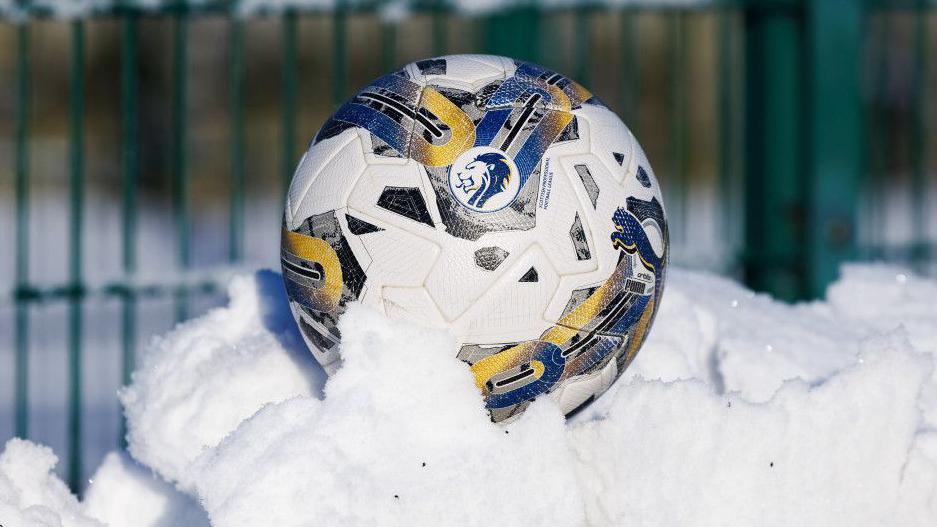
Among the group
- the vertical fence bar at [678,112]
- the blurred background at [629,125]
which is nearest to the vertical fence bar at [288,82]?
the blurred background at [629,125]

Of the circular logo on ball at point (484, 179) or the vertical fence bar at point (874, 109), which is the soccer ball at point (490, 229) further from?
the vertical fence bar at point (874, 109)

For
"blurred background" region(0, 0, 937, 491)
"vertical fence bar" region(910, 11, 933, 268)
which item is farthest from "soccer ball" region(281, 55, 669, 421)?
"vertical fence bar" region(910, 11, 933, 268)

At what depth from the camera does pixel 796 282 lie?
507cm

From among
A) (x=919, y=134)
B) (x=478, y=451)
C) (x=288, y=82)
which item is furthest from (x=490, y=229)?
(x=919, y=134)

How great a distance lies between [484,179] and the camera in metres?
2.36

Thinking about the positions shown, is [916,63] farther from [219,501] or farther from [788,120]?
[219,501]

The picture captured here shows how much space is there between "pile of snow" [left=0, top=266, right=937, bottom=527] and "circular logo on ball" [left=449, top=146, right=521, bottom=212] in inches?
11.0

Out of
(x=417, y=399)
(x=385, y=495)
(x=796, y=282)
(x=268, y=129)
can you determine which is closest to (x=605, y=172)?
(x=417, y=399)

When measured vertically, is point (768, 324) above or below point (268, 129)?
above

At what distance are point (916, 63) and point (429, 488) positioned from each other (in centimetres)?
449

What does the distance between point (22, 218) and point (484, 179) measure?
303 cm

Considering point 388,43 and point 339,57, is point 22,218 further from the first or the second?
point 388,43

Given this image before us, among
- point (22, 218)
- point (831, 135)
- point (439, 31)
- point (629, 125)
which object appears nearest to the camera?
point (22, 218)

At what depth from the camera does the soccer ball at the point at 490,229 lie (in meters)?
2.36
